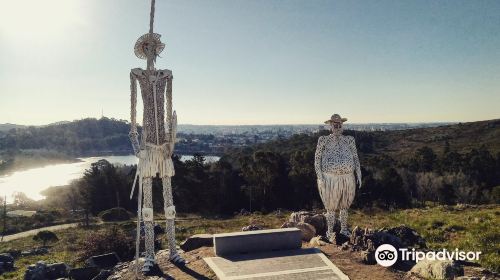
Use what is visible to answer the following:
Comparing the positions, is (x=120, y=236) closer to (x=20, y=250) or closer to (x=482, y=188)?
(x=20, y=250)

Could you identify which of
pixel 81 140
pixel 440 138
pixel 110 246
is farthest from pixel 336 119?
pixel 81 140

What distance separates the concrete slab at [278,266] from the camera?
1057 centimetres

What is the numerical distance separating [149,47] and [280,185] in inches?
1012

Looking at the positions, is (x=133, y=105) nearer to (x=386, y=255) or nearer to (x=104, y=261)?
(x=104, y=261)

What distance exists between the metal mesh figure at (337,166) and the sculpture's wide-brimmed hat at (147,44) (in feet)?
19.5

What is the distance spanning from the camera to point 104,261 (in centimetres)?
1462

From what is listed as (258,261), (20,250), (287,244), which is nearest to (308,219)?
(287,244)

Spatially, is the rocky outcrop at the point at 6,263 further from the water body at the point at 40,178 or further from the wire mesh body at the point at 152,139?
the water body at the point at 40,178

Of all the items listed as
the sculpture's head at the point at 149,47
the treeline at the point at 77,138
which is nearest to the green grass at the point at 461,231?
the sculpture's head at the point at 149,47

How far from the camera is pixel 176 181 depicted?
36031 millimetres

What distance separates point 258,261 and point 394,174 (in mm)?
25776

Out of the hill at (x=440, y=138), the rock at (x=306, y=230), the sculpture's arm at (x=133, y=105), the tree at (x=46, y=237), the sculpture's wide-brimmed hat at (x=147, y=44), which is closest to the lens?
the sculpture's arm at (x=133, y=105)

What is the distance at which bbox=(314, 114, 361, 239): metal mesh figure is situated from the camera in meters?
13.9

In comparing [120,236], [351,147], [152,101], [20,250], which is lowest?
[20,250]
